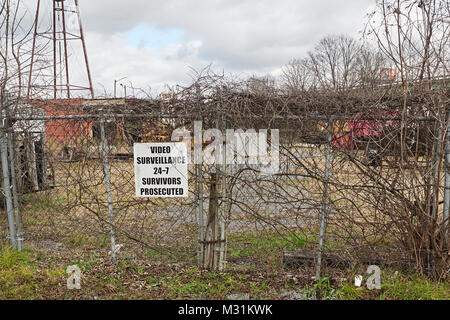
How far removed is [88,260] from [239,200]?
7.58 ft

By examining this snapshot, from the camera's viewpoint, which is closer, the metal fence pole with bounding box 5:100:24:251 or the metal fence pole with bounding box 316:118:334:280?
the metal fence pole with bounding box 316:118:334:280

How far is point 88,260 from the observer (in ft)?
15.2

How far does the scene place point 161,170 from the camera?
13.6 feet

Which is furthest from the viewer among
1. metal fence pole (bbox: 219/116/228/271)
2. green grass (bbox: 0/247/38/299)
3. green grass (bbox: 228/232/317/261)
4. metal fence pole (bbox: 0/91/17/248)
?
green grass (bbox: 228/232/317/261)

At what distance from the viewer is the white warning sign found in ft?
13.5

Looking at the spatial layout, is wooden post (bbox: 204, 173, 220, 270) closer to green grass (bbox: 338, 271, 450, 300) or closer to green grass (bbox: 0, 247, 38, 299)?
green grass (bbox: 338, 271, 450, 300)

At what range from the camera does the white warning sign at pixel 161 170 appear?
4102 mm

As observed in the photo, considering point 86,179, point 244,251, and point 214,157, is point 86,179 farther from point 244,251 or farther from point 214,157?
point 244,251

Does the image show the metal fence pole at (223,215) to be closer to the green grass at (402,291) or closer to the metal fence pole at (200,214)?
the metal fence pole at (200,214)

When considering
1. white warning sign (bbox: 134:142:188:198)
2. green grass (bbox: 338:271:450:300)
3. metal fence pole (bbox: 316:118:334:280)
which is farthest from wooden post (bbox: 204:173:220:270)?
green grass (bbox: 338:271:450:300)

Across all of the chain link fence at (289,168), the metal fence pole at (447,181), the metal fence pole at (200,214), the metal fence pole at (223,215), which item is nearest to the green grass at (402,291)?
the chain link fence at (289,168)

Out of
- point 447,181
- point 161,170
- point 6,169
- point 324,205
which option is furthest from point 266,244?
point 6,169

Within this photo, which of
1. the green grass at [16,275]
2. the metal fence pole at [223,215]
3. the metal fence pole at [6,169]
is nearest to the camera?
the green grass at [16,275]

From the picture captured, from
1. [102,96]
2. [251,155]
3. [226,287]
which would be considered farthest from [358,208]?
[102,96]
